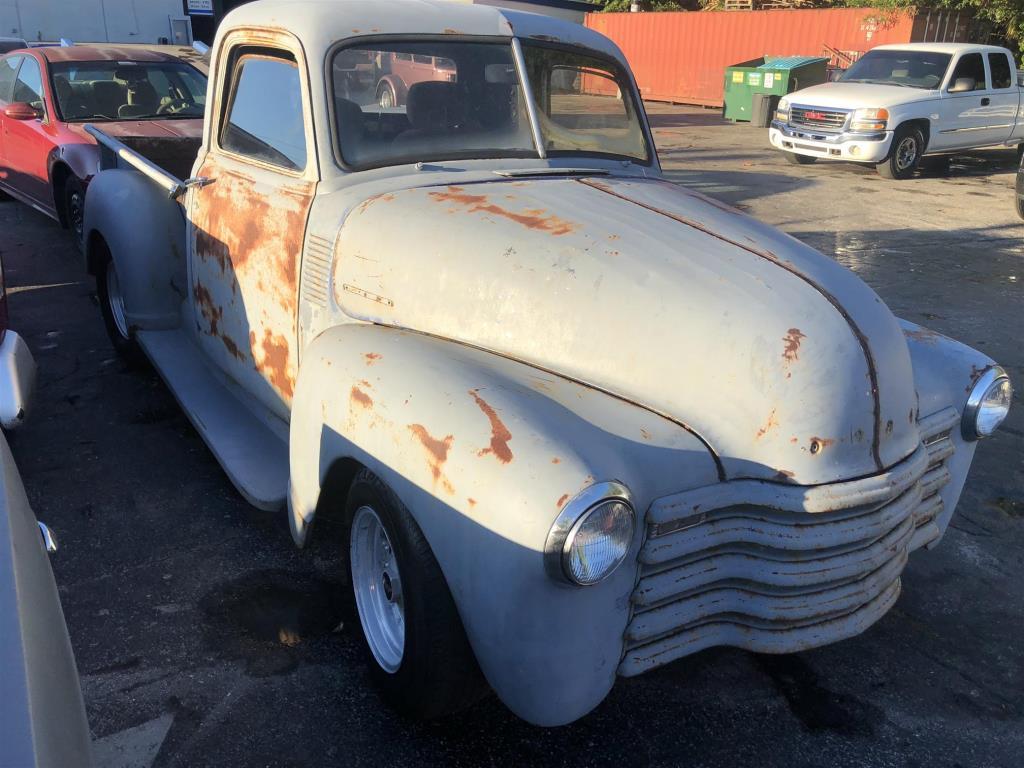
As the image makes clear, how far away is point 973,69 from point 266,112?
13.5 metres

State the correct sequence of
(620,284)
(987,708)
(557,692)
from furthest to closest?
(987,708)
(620,284)
(557,692)

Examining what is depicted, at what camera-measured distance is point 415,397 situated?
2.33m

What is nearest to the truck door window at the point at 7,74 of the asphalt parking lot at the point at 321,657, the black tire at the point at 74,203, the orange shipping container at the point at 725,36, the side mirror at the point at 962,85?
the black tire at the point at 74,203

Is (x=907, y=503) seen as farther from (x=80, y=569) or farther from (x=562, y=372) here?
(x=80, y=569)

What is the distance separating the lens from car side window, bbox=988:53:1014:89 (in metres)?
13.8

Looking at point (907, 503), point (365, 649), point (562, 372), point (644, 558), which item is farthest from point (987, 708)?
point (365, 649)

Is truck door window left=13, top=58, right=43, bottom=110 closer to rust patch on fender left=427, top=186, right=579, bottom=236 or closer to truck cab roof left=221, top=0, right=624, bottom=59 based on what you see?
truck cab roof left=221, top=0, right=624, bottom=59

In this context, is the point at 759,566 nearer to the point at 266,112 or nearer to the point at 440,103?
the point at 440,103

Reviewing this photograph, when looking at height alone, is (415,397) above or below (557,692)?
above

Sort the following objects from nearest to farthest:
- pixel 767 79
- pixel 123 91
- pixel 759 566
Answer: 1. pixel 759 566
2. pixel 123 91
3. pixel 767 79

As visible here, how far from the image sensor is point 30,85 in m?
7.50

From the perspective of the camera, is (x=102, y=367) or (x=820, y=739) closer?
(x=820, y=739)

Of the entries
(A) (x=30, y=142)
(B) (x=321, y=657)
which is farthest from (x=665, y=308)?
(A) (x=30, y=142)

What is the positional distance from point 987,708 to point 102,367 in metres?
4.79
